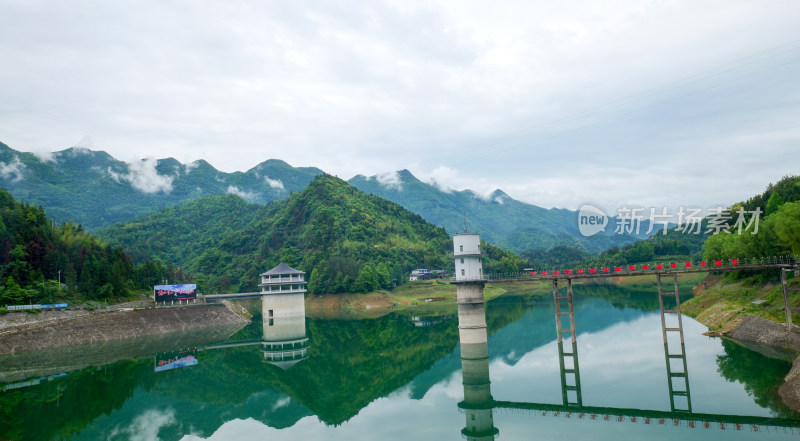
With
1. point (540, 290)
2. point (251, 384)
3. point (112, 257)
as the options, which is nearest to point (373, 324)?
point (251, 384)

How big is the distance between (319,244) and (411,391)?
10417cm

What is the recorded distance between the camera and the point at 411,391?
119 ft

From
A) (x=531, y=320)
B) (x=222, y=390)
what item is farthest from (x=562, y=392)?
(x=531, y=320)

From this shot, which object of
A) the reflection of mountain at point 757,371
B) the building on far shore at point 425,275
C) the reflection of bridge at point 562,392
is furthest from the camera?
the building on far shore at point 425,275

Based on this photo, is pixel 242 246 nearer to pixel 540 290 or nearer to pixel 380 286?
pixel 380 286

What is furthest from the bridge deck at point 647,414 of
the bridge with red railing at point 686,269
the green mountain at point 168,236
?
the green mountain at point 168,236

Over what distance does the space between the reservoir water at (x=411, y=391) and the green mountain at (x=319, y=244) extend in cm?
5653

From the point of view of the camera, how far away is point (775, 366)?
32.1m

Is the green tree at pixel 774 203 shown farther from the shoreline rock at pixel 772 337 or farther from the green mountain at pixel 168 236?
the green mountain at pixel 168 236

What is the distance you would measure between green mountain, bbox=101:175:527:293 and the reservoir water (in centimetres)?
5653

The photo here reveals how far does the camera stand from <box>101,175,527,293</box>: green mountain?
11744cm

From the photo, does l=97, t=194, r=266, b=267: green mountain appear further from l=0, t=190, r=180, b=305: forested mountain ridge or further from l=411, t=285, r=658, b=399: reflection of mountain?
l=411, t=285, r=658, b=399: reflection of mountain

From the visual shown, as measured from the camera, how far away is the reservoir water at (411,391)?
26391 millimetres

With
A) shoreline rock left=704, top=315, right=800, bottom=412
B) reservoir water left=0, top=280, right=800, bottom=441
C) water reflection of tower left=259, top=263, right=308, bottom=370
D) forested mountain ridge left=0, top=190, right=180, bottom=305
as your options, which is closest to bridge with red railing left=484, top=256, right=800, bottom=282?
shoreline rock left=704, top=315, right=800, bottom=412
